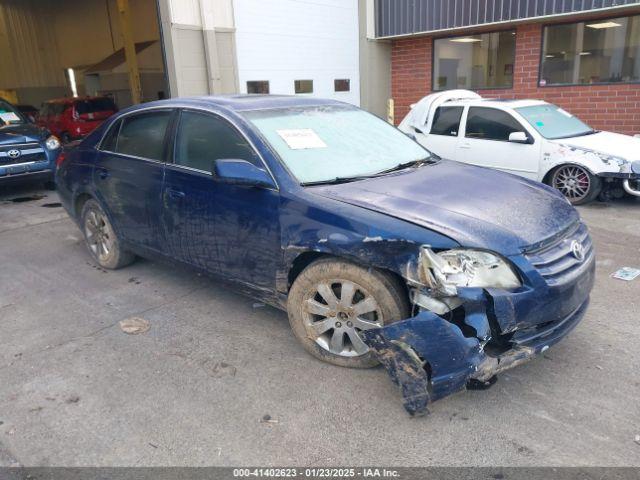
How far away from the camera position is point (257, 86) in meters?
12.0

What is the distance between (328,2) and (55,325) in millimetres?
11687

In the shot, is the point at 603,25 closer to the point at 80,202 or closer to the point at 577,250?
the point at 577,250

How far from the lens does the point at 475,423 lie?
2807 millimetres

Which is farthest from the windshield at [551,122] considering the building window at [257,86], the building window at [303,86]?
the building window at [303,86]

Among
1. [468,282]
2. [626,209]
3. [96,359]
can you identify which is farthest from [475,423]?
[626,209]

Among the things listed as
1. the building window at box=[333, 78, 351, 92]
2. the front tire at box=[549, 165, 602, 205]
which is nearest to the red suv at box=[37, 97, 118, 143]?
the building window at box=[333, 78, 351, 92]

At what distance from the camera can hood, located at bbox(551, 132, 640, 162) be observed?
22.8ft

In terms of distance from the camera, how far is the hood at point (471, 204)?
2873 millimetres

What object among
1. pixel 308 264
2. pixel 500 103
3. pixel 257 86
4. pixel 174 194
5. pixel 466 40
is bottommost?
pixel 308 264

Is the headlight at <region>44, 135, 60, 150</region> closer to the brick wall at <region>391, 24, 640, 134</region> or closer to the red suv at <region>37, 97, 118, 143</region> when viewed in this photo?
the red suv at <region>37, 97, 118, 143</region>

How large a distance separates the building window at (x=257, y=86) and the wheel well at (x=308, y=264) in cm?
918

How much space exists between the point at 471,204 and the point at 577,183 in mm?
4944

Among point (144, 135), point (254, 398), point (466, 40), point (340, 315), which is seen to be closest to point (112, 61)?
point (466, 40)

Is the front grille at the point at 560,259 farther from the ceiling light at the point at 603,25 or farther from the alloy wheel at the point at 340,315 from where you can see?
the ceiling light at the point at 603,25
